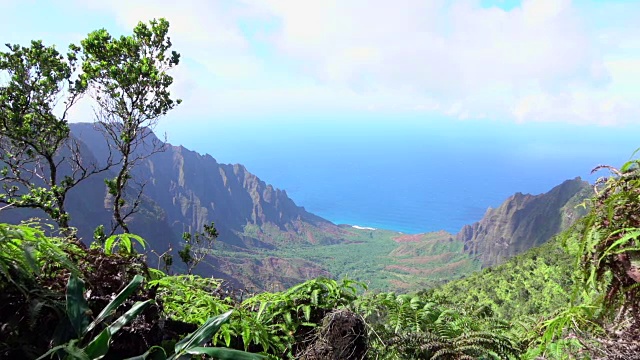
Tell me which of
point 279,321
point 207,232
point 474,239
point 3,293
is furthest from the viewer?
point 474,239

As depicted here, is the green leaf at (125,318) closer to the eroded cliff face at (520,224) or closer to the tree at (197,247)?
the tree at (197,247)

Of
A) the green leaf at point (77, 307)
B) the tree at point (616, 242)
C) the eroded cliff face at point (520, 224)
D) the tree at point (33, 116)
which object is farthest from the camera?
the eroded cliff face at point (520, 224)

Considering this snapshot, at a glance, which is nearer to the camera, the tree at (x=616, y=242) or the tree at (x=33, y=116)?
the tree at (x=616, y=242)

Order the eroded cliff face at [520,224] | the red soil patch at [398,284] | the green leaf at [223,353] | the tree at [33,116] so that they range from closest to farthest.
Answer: the green leaf at [223,353]
the tree at [33,116]
the eroded cliff face at [520,224]
the red soil patch at [398,284]

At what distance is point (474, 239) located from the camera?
503ft

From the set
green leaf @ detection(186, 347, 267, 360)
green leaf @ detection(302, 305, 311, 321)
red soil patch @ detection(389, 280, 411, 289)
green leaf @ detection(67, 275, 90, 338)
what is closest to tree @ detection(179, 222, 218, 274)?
green leaf @ detection(302, 305, 311, 321)

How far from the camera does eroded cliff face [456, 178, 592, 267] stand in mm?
92812

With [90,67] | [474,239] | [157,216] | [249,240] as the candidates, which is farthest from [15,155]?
[249,240]

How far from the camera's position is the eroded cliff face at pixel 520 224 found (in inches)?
3654

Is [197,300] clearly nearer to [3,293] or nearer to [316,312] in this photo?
[316,312]

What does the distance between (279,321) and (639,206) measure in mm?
1992

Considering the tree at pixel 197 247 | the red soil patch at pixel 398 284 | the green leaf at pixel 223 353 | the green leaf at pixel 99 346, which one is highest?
the green leaf at pixel 223 353

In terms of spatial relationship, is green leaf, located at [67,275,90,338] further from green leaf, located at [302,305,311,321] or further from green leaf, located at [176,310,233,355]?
green leaf, located at [302,305,311,321]

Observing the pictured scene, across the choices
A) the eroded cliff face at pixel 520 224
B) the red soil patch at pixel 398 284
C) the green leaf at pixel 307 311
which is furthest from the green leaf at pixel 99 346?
the red soil patch at pixel 398 284
